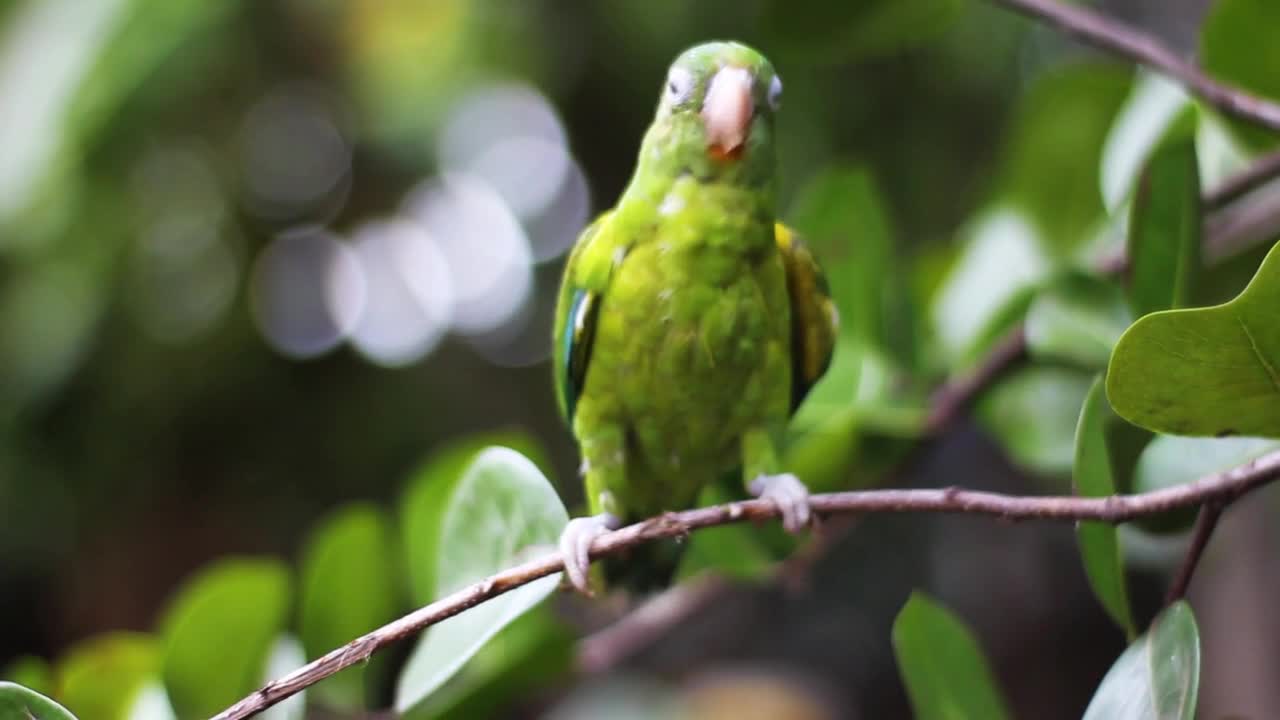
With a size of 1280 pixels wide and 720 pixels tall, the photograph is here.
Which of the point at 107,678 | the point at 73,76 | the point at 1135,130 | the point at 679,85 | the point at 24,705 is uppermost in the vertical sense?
the point at 73,76

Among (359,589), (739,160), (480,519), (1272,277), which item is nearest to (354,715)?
(359,589)

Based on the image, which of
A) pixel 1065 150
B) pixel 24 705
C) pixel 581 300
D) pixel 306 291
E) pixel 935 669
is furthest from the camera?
pixel 306 291

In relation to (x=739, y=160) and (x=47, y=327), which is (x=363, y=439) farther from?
(x=739, y=160)

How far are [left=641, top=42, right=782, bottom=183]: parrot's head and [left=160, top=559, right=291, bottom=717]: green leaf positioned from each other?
465 mm

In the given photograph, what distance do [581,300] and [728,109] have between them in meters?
0.18

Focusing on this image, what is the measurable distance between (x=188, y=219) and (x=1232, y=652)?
2.03 meters

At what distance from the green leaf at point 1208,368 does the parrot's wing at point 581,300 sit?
361 mm

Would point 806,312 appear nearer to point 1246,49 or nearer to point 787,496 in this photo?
point 787,496

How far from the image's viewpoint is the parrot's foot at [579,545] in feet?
2.12

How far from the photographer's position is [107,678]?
3.06ft

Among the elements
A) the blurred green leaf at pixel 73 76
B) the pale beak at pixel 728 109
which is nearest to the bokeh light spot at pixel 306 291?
the blurred green leaf at pixel 73 76

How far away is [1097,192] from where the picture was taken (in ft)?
3.25

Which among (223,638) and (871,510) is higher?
(871,510)

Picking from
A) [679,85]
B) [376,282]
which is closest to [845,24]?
[679,85]
